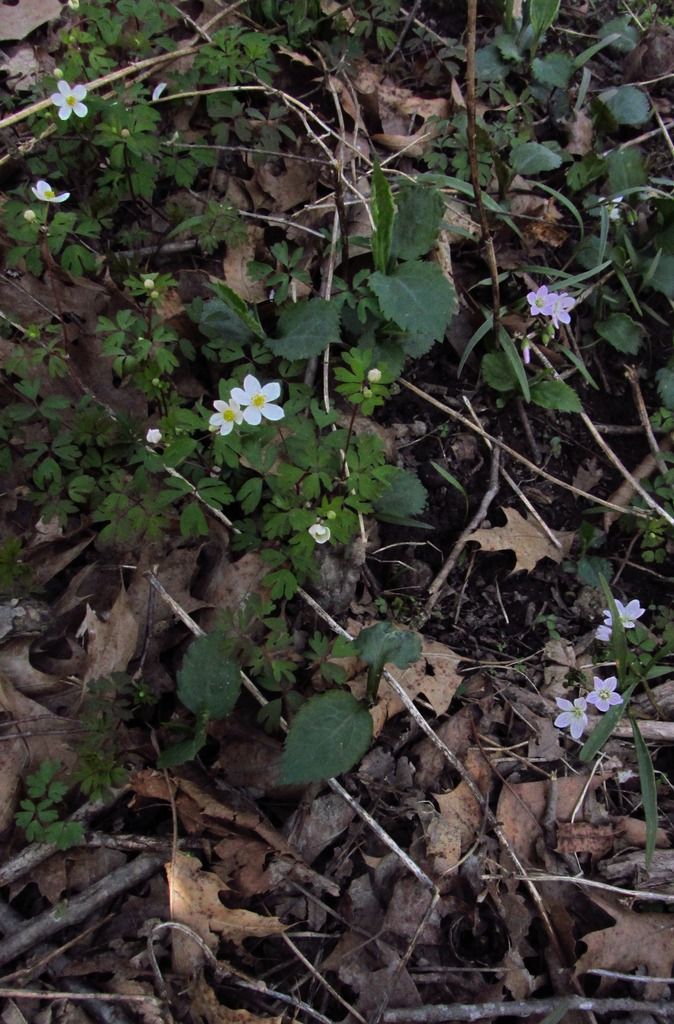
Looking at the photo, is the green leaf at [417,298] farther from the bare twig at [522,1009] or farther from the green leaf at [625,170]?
the bare twig at [522,1009]

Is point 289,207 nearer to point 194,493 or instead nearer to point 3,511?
point 194,493

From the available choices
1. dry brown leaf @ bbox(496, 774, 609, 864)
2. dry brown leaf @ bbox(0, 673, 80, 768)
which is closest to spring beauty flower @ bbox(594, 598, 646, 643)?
dry brown leaf @ bbox(496, 774, 609, 864)

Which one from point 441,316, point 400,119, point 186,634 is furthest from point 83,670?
point 400,119

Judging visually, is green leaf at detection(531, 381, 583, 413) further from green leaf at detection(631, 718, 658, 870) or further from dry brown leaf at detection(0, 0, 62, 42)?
dry brown leaf at detection(0, 0, 62, 42)

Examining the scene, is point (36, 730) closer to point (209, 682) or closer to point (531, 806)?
Result: point (209, 682)

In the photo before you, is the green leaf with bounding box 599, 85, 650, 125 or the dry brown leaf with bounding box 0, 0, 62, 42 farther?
the green leaf with bounding box 599, 85, 650, 125

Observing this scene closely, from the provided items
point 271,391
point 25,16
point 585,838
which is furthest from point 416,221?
point 585,838
